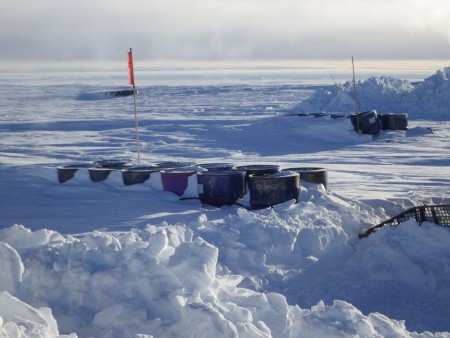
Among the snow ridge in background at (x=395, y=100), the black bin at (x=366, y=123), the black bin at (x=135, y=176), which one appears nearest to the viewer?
the black bin at (x=135, y=176)

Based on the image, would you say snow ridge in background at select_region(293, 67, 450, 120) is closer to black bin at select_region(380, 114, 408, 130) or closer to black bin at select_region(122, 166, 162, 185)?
black bin at select_region(380, 114, 408, 130)

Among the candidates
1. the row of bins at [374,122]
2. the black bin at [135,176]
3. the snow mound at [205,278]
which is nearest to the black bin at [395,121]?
the row of bins at [374,122]

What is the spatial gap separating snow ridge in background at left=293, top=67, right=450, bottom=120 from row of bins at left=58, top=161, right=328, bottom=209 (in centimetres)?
1948

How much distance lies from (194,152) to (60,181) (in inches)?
278

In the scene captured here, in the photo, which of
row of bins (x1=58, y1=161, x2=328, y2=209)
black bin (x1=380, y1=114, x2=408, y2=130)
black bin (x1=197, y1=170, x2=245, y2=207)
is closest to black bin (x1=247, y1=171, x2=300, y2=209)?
row of bins (x1=58, y1=161, x2=328, y2=209)

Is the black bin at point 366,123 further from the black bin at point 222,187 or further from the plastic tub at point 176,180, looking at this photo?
the black bin at point 222,187

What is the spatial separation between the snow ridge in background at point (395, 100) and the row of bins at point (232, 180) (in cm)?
1948

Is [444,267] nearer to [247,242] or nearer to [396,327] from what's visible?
[247,242]

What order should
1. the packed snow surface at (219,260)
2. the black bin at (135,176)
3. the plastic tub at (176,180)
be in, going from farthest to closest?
the black bin at (135,176) → the plastic tub at (176,180) → the packed snow surface at (219,260)

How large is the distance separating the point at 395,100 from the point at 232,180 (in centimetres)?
2229

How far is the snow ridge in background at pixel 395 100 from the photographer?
30.1 metres

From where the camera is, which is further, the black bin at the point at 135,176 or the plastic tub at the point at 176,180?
the black bin at the point at 135,176

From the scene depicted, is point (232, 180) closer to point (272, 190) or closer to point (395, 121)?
point (272, 190)

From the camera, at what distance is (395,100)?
3084 cm
